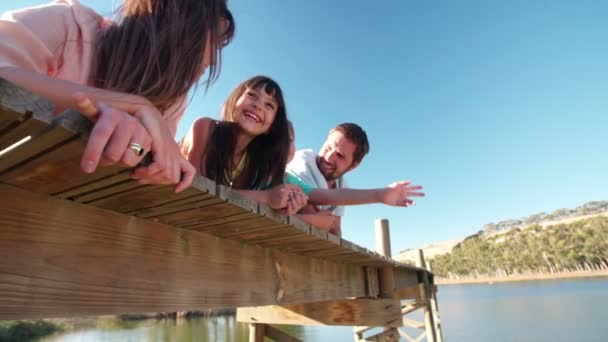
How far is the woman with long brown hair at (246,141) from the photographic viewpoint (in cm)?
195

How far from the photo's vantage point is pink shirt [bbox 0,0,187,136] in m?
0.79

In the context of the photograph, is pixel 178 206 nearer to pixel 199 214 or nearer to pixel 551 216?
pixel 199 214

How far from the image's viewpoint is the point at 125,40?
3.29 feet

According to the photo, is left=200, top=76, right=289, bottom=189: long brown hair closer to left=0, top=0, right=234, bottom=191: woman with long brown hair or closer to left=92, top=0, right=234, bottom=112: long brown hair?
left=0, top=0, right=234, bottom=191: woman with long brown hair

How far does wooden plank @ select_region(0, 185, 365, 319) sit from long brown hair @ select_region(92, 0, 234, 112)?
36cm

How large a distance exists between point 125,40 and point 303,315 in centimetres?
288

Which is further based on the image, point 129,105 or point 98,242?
point 98,242

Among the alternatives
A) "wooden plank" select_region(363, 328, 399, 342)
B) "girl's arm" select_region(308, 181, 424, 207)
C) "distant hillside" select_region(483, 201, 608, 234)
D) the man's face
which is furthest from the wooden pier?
"distant hillside" select_region(483, 201, 608, 234)

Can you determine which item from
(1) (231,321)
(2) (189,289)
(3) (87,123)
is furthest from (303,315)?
(1) (231,321)

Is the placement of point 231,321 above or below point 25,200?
below

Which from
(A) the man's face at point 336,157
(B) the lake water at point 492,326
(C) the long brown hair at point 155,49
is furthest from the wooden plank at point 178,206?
(B) the lake water at point 492,326

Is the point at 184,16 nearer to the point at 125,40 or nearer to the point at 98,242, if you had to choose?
the point at 125,40

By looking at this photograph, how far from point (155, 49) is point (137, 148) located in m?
0.47

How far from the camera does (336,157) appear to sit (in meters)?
3.21
